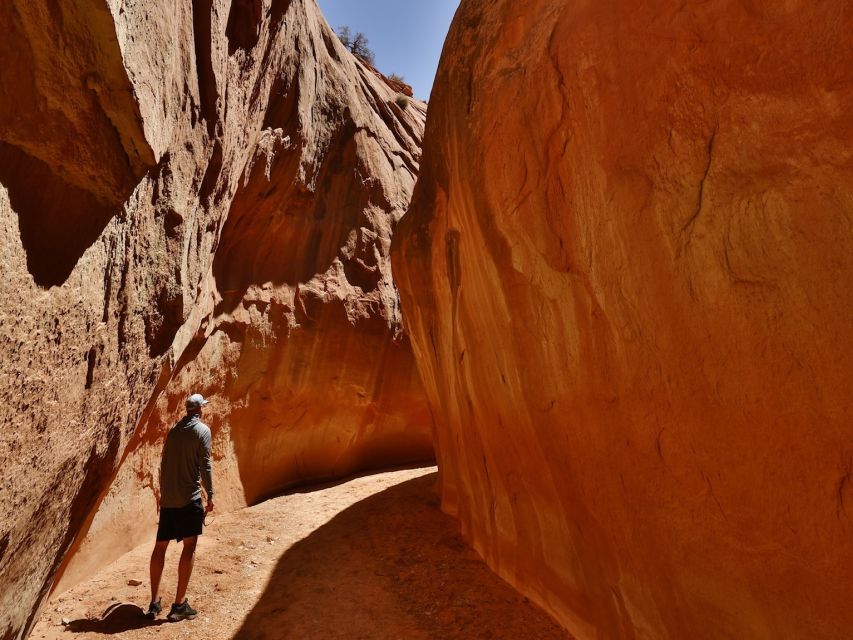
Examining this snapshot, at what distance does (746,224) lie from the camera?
239 centimetres

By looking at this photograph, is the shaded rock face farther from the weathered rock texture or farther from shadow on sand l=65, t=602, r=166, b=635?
shadow on sand l=65, t=602, r=166, b=635

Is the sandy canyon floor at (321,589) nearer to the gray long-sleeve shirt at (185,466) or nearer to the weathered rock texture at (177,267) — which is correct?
the weathered rock texture at (177,267)

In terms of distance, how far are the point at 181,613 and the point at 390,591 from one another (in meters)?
1.60

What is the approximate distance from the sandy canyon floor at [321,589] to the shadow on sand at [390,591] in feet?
0.03

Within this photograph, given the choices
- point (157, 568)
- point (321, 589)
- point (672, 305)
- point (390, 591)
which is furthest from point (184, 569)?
point (672, 305)

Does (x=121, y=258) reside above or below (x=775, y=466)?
above

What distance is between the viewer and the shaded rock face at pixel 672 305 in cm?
219

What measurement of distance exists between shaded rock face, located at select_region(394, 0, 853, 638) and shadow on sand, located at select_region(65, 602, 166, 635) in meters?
2.84

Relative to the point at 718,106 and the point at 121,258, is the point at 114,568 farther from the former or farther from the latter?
the point at 718,106

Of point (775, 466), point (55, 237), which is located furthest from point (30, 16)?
point (775, 466)

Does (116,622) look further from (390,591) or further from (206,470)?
(390,591)

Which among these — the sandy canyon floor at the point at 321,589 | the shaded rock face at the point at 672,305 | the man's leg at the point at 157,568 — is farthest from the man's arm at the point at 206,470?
the shaded rock face at the point at 672,305

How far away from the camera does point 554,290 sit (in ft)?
11.5

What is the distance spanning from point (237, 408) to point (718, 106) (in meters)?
7.03
